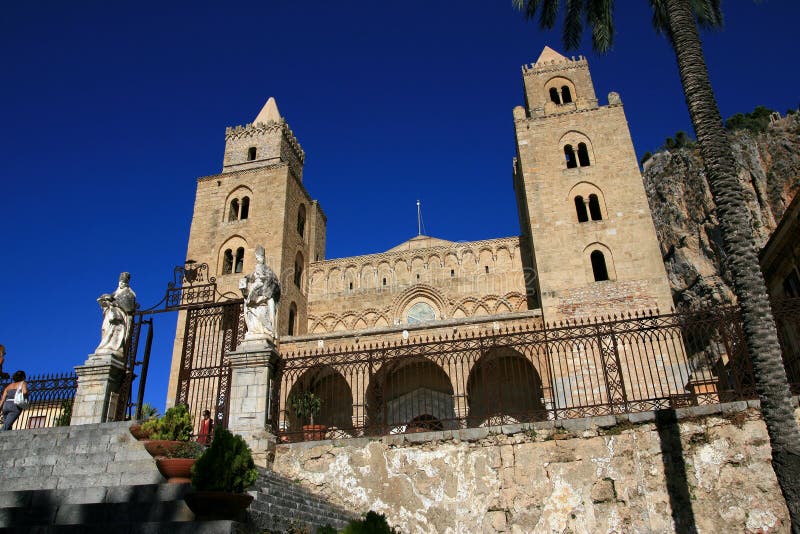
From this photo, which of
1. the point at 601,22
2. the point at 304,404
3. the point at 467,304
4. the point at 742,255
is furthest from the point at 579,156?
the point at 742,255

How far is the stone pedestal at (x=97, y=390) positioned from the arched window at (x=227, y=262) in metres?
14.8

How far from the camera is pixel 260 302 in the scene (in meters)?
10.1

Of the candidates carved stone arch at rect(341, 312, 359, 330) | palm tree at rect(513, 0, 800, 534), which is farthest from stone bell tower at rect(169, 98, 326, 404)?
palm tree at rect(513, 0, 800, 534)

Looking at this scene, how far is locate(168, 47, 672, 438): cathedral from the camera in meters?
20.8

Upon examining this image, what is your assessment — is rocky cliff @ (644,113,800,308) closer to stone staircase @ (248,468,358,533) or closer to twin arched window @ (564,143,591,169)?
twin arched window @ (564,143,591,169)

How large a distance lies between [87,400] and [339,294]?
56.9ft

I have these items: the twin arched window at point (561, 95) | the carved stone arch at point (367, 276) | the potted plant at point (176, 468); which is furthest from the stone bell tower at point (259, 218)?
the potted plant at point (176, 468)

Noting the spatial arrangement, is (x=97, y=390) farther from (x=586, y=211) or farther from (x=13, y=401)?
(x=586, y=211)

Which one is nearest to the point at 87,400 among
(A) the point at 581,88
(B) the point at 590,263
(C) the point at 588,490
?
(C) the point at 588,490

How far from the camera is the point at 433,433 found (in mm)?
8750

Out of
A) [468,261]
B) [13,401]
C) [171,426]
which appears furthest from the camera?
[468,261]

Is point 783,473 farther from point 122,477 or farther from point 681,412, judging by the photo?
point 122,477

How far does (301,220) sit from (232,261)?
167 inches

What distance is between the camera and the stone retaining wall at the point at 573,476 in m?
7.62
